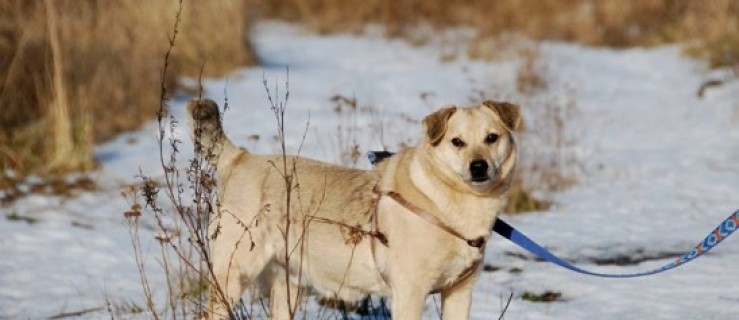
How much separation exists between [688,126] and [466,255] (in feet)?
26.6

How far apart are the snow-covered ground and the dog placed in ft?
2.29

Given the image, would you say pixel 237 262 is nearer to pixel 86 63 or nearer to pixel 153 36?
pixel 86 63

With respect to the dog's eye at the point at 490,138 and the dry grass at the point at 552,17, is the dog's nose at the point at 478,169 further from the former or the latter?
the dry grass at the point at 552,17

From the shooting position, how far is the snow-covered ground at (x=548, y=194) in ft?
21.7

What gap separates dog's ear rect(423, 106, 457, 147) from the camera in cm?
488

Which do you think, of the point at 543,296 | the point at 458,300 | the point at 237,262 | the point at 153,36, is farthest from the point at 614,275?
the point at 153,36

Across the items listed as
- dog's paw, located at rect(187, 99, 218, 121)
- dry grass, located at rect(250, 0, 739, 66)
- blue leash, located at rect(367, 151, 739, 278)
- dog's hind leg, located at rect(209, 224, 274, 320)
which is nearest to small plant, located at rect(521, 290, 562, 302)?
blue leash, located at rect(367, 151, 739, 278)

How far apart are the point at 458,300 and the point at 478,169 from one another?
61cm

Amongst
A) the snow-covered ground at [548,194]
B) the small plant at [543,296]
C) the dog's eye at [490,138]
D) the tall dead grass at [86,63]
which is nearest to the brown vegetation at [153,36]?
the tall dead grass at [86,63]

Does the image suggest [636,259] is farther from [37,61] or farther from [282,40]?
[282,40]

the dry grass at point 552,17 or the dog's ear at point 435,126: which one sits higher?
the dry grass at point 552,17

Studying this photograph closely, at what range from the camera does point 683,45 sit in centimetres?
1577

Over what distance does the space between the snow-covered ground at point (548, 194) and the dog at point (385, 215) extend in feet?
2.29

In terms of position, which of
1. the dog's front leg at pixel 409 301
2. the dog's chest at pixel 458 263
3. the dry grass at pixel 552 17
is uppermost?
the dry grass at pixel 552 17
